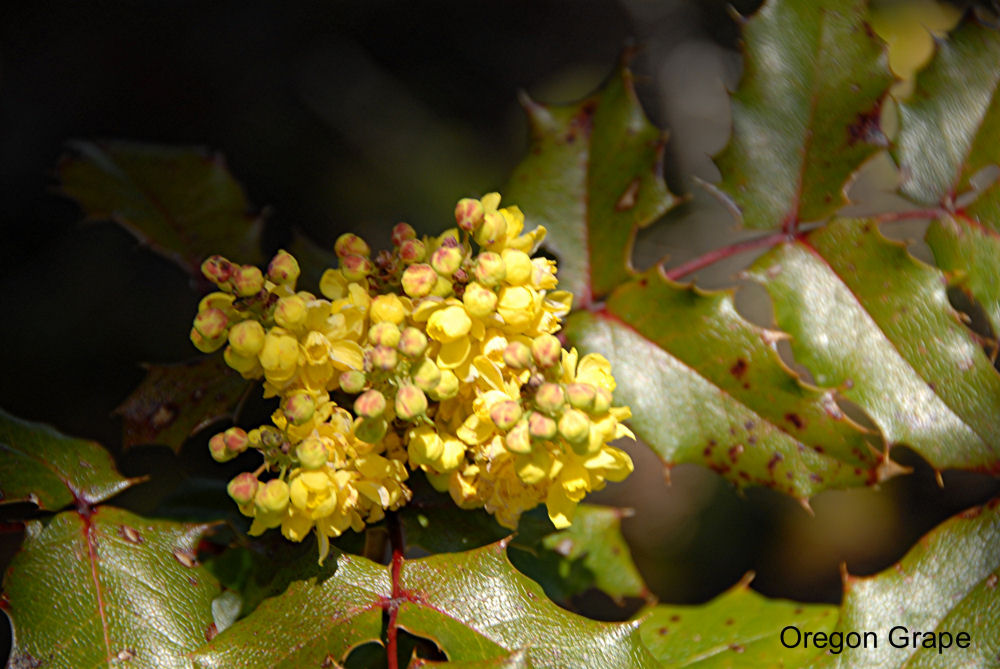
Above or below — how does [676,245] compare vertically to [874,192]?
below

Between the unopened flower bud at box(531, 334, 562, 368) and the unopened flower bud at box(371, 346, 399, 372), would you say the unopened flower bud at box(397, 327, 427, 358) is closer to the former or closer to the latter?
the unopened flower bud at box(371, 346, 399, 372)

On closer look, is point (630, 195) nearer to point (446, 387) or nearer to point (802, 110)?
point (802, 110)

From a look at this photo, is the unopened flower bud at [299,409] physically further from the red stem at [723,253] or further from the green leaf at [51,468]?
the red stem at [723,253]

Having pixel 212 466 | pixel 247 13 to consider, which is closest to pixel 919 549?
pixel 212 466

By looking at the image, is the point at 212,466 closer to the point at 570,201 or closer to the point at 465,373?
the point at 570,201

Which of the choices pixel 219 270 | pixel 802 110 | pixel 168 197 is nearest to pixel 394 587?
pixel 219 270

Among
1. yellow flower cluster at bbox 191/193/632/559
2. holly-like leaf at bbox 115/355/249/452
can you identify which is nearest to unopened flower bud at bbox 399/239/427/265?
yellow flower cluster at bbox 191/193/632/559
